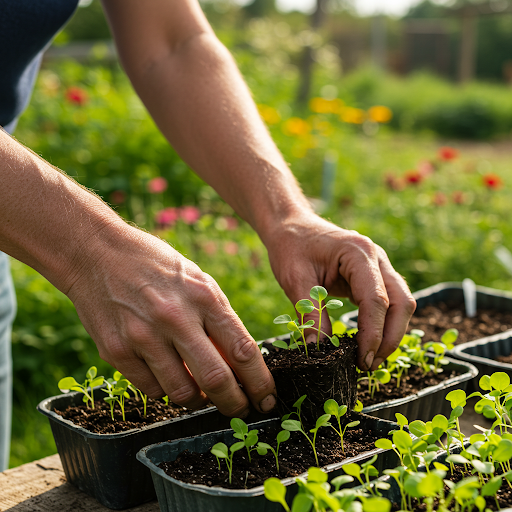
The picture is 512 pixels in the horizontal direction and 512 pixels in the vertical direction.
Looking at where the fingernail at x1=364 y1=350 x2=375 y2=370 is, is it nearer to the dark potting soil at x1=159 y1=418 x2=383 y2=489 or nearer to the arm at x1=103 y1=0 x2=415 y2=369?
the arm at x1=103 y1=0 x2=415 y2=369

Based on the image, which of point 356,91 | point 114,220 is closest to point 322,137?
point 114,220

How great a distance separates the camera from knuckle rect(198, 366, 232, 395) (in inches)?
33.3

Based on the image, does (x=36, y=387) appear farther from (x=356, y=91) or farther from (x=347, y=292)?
(x=356, y=91)

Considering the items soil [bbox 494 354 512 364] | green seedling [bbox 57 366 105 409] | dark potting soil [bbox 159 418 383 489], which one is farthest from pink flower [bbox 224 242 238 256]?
dark potting soil [bbox 159 418 383 489]

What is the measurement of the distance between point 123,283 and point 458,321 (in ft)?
4.43

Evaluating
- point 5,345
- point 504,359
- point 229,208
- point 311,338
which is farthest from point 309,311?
point 229,208

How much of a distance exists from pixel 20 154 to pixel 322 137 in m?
4.84

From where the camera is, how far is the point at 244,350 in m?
0.87

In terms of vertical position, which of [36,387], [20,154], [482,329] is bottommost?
[36,387]

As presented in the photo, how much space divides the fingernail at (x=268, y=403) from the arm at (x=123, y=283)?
0.35 feet

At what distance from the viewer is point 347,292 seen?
124cm

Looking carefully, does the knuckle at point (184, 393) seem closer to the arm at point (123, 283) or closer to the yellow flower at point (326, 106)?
the arm at point (123, 283)

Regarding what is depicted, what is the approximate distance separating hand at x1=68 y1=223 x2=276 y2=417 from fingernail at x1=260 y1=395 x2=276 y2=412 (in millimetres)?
97

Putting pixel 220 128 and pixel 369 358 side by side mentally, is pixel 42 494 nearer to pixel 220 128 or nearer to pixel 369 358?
pixel 369 358
